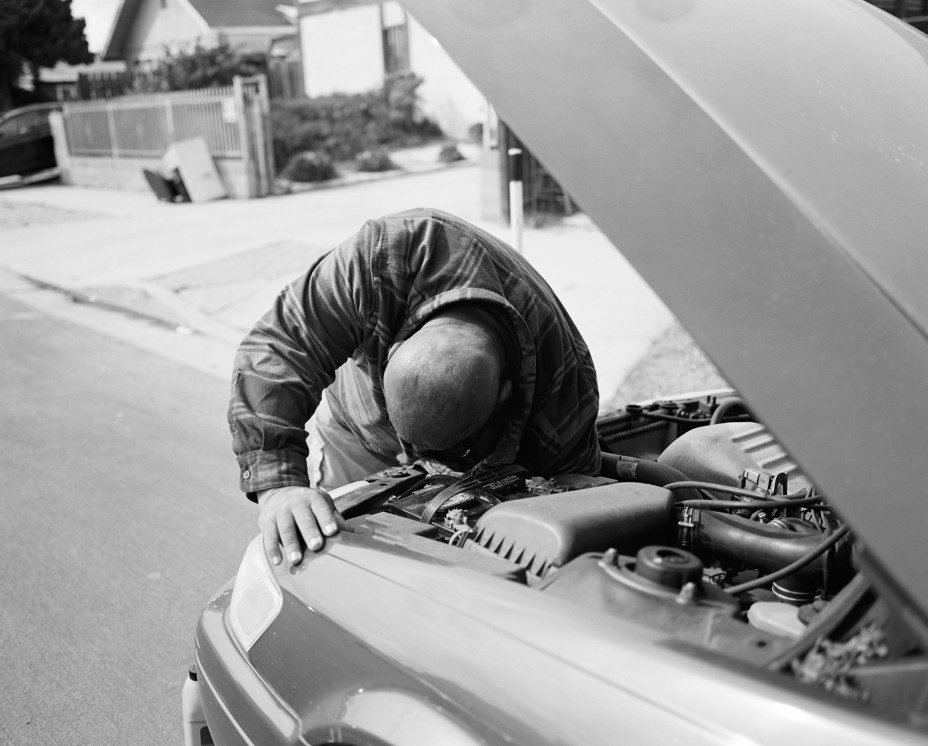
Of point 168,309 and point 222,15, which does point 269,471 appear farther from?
point 222,15

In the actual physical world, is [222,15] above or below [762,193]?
above

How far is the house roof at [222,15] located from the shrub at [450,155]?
14.7 meters

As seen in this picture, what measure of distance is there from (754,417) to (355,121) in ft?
75.4

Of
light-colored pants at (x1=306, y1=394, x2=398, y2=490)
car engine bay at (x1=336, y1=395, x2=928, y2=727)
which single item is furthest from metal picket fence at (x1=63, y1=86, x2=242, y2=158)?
car engine bay at (x1=336, y1=395, x2=928, y2=727)

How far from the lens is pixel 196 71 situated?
22.0m

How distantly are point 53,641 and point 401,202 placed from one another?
1143 centimetres

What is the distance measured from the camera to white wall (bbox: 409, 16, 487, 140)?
76.2 feet

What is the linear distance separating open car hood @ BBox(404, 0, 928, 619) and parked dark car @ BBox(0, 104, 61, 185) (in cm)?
2306

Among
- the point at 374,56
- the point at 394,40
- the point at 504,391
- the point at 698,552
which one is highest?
the point at 394,40

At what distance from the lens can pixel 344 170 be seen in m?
20.2

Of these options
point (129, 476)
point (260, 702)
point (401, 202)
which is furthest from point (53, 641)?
point (401, 202)

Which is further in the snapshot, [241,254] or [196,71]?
[196,71]

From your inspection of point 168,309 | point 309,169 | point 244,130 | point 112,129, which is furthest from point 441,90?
point 168,309

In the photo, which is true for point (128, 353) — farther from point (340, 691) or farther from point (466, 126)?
point (466, 126)
